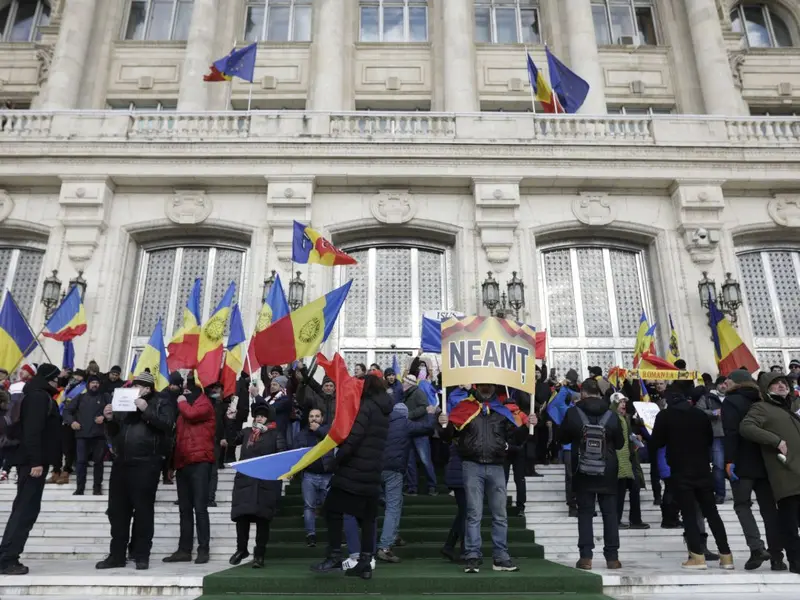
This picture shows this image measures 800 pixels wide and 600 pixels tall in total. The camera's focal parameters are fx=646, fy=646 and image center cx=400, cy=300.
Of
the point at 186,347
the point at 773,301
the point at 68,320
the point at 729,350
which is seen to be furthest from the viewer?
the point at 773,301

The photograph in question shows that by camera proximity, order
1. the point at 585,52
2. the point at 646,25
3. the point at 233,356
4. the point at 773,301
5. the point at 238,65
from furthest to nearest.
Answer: the point at 646,25, the point at 585,52, the point at 238,65, the point at 773,301, the point at 233,356

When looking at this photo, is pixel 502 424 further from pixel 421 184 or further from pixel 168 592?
pixel 421 184

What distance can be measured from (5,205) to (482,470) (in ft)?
51.6

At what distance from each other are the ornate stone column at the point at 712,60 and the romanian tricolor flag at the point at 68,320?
19.0 m

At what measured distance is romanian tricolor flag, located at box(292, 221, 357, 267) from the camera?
13.5 metres

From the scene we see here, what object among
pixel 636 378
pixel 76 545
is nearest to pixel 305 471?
pixel 76 545

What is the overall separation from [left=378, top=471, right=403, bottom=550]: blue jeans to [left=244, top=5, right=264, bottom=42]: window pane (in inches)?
799

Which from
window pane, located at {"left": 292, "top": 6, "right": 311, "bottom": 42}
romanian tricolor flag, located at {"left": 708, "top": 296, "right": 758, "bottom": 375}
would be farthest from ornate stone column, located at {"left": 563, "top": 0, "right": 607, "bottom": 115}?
window pane, located at {"left": 292, "top": 6, "right": 311, "bottom": 42}

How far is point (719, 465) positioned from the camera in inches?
376

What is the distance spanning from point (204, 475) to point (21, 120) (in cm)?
1456

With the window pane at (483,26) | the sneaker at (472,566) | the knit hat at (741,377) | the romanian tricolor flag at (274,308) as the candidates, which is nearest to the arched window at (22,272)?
the romanian tricolor flag at (274,308)

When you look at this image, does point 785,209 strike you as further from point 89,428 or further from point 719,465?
point 89,428

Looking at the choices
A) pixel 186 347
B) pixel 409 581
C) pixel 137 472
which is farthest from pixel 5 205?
pixel 409 581

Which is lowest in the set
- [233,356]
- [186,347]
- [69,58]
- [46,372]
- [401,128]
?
[46,372]
